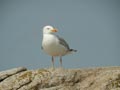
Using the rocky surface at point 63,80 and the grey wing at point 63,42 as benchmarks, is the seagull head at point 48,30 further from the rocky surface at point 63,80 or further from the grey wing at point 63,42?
the rocky surface at point 63,80

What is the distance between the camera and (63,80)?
1478 centimetres

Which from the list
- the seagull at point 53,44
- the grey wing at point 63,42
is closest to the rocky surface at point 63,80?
the seagull at point 53,44

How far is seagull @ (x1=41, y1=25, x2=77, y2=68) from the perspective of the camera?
53.8 feet

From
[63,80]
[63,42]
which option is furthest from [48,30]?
[63,80]

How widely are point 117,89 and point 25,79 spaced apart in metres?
3.78

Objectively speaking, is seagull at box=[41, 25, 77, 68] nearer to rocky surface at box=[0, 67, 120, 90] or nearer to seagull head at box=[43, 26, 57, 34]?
seagull head at box=[43, 26, 57, 34]

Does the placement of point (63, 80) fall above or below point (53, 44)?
below

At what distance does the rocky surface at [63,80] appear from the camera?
14.6 metres

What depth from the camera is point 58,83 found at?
14727 mm

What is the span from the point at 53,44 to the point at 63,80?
2.20 metres

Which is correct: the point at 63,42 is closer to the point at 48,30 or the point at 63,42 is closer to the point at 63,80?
the point at 48,30

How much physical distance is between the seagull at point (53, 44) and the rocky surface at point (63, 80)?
1.39 m

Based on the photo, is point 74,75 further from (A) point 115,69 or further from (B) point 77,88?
(A) point 115,69

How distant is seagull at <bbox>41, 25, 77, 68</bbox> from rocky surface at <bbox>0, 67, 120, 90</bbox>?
1.39 meters
